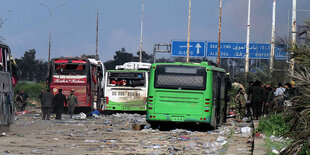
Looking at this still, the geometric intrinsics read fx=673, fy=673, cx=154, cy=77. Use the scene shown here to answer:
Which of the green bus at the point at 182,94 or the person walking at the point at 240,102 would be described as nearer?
the green bus at the point at 182,94

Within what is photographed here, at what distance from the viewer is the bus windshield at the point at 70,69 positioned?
1563 inches

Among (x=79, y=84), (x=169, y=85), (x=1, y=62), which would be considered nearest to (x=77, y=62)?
(x=79, y=84)

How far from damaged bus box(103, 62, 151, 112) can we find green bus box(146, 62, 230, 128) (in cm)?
1497

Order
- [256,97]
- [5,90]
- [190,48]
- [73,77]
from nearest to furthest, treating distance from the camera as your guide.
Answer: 1. [5,90]
2. [256,97]
3. [73,77]
4. [190,48]

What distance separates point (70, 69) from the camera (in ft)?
131

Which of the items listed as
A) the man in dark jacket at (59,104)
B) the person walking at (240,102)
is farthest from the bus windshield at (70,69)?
the person walking at (240,102)

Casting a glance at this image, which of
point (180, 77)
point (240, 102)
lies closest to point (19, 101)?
point (240, 102)

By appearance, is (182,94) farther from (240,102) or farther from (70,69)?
(70,69)

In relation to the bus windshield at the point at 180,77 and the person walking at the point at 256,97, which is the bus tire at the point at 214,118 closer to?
the bus windshield at the point at 180,77

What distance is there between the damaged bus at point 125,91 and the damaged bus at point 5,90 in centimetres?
1890

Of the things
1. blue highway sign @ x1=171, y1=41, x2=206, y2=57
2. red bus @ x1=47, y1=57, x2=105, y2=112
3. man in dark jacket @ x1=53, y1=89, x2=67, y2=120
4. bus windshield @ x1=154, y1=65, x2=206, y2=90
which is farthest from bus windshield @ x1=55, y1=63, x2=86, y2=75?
blue highway sign @ x1=171, y1=41, x2=206, y2=57

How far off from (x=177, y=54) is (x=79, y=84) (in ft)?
72.1

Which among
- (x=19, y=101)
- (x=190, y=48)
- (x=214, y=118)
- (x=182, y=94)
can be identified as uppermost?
(x=190, y=48)

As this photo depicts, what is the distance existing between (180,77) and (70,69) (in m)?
17.3
